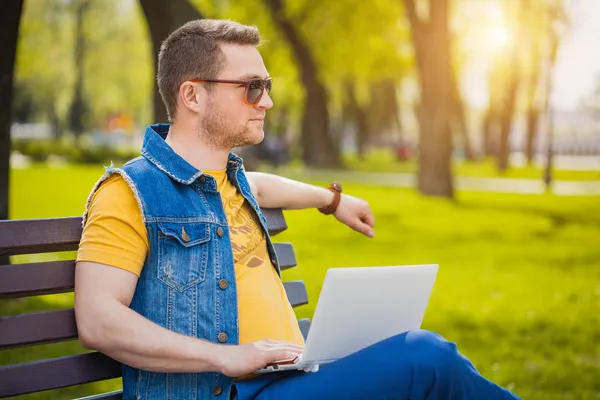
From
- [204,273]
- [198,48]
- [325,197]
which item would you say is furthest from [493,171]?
[204,273]

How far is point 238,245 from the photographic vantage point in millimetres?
3229

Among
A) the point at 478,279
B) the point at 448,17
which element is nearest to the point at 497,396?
the point at 478,279

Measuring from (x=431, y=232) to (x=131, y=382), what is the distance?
12.3 metres

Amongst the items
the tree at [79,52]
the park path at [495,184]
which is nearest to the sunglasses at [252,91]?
the park path at [495,184]

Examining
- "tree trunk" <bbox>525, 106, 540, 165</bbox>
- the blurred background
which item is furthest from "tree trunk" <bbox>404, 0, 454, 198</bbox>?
"tree trunk" <bbox>525, 106, 540, 165</bbox>

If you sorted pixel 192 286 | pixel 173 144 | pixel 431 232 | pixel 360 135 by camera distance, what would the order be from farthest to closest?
1. pixel 360 135
2. pixel 431 232
3. pixel 173 144
4. pixel 192 286

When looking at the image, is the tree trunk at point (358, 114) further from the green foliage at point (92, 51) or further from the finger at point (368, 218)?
the finger at point (368, 218)

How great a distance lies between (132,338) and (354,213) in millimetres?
1506

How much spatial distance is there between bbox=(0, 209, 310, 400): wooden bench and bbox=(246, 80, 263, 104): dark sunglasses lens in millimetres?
674

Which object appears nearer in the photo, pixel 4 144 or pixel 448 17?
pixel 4 144

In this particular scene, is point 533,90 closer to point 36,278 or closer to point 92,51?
point 92,51

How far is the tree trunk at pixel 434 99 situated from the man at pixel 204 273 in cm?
1832

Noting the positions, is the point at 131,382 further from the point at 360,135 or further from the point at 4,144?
the point at 360,135

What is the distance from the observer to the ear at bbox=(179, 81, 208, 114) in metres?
3.20
